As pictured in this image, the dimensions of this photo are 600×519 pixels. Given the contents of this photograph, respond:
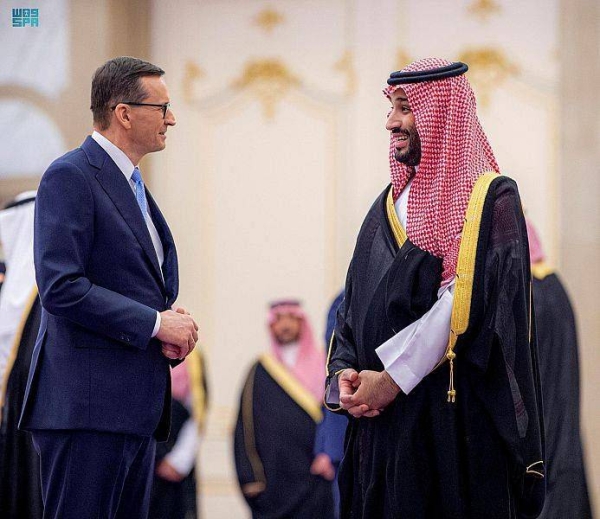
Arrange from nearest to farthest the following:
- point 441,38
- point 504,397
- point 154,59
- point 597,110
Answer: point 504,397, point 597,110, point 441,38, point 154,59

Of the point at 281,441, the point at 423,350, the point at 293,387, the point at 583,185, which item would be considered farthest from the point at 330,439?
the point at 583,185

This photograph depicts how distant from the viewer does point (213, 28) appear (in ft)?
23.6

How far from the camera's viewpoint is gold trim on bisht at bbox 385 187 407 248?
8.30 feet

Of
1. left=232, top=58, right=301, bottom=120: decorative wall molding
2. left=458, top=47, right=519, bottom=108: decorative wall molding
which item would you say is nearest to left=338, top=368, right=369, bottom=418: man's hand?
left=458, top=47, right=519, bottom=108: decorative wall molding

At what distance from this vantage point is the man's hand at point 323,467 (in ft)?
17.5

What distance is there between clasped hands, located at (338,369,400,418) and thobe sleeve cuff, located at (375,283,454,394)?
1.3 inches

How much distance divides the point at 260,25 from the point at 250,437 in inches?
115

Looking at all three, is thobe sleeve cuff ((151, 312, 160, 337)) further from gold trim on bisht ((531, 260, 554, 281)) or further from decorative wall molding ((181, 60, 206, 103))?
decorative wall molding ((181, 60, 206, 103))

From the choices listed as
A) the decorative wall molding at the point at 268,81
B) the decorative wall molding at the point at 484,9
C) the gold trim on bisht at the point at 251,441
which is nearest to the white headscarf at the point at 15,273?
the gold trim on bisht at the point at 251,441

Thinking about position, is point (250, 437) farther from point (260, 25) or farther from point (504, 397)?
point (504, 397)

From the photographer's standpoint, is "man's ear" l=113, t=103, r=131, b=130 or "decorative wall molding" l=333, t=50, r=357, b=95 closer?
"man's ear" l=113, t=103, r=131, b=130

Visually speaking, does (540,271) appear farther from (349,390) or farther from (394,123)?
(349,390)

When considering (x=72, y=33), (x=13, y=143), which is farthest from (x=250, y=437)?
(x=72, y=33)

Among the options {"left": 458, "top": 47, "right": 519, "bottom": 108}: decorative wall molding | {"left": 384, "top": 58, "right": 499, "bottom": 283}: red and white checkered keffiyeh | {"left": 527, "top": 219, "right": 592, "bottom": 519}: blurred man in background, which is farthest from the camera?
{"left": 458, "top": 47, "right": 519, "bottom": 108}: decorative wall molding
